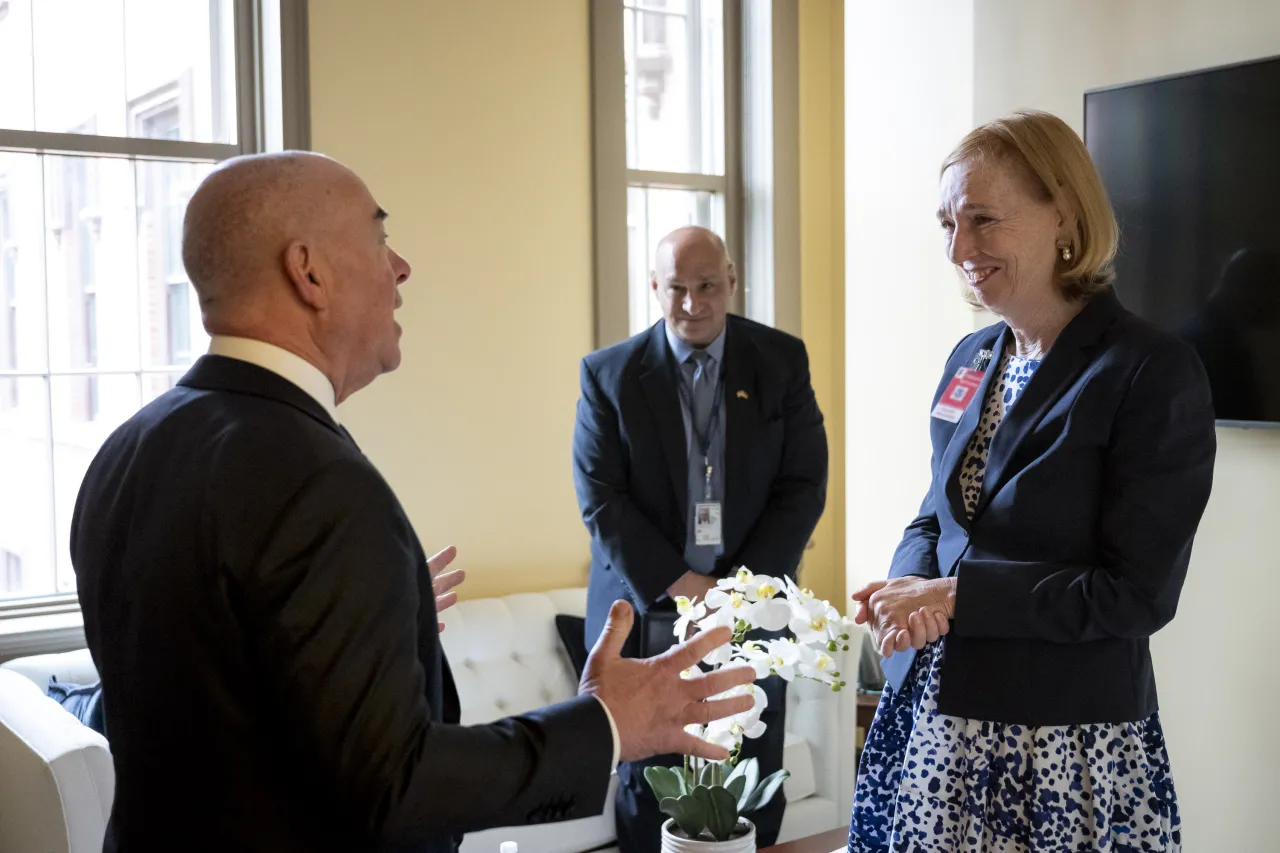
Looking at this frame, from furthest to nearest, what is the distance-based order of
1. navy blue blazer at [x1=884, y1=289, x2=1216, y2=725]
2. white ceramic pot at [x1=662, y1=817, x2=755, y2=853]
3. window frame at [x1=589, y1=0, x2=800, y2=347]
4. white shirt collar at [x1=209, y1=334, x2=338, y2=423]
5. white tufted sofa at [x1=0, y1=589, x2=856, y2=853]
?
window frame at [x1=589, y1=0, x2=800, y2=347], white tufted sofa at [x1=0, y1=589, x2=856, y2=853], white ceramic pot at [x1=662, y1=817, x2=755, y2=853], navy blue blazer at [x1=884, y1=289, x2=1216, y2=725], white shirt collar at [x1=209, y1=334, x2=338, y2=423]

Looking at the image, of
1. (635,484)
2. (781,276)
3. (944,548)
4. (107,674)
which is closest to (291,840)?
(107,674)

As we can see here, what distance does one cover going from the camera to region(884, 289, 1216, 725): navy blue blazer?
1.71 meters

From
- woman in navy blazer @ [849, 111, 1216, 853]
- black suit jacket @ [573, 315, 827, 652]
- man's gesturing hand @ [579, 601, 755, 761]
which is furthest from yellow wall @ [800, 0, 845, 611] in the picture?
man's gesturing hand @ [579, 601, 755, 761]

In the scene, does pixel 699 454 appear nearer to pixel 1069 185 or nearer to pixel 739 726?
pixel 739 726

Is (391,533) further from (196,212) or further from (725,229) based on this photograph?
(725,229)

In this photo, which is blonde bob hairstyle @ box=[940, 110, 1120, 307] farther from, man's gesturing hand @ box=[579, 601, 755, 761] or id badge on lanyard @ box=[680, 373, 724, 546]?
id badge on lanyard @ box=[680, 373, 724, 546]

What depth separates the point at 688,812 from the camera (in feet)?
7.45

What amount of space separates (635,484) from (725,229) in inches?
79.3

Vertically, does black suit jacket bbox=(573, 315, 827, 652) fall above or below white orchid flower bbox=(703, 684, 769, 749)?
above

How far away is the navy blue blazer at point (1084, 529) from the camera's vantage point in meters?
1.71

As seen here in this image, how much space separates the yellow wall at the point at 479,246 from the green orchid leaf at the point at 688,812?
205 centimetres

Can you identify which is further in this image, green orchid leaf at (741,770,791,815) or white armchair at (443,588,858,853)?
white armchair at (443,588,858,853)

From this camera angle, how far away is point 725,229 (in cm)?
502

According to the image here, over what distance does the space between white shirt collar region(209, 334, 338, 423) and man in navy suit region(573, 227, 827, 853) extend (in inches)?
77.7
